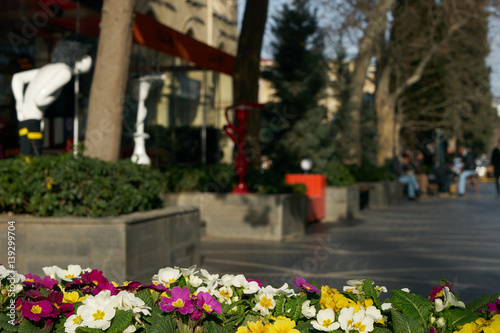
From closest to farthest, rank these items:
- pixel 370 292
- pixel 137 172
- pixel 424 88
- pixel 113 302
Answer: pixel 113 302
pixel 370 292
pixel 137 172
pixel 424 88

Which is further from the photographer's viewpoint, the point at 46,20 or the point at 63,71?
the point at 46,20

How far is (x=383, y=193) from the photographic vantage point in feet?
72.3

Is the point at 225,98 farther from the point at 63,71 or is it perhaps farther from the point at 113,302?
the point at 113,302

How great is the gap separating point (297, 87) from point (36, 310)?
1618 cm

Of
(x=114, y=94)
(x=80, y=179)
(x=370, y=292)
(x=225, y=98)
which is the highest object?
(x=225, y=98)

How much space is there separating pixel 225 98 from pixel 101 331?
20.0 meters

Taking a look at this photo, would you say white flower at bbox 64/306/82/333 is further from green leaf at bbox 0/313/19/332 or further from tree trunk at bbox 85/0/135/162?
tree trunk at bbox 85/0/135/162

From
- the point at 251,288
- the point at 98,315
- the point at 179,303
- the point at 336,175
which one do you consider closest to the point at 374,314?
the point at 251,288

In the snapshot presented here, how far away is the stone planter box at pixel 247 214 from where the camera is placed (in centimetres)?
1152

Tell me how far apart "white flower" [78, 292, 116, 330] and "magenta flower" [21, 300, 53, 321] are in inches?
5.7

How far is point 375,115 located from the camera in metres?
28.8

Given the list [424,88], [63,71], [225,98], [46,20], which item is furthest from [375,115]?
[63,71]

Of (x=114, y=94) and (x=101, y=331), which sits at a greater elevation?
(x=114, y=94)

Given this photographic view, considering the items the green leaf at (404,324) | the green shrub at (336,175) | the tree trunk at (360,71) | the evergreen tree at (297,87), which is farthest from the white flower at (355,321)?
the tree trunk at (360,71)
